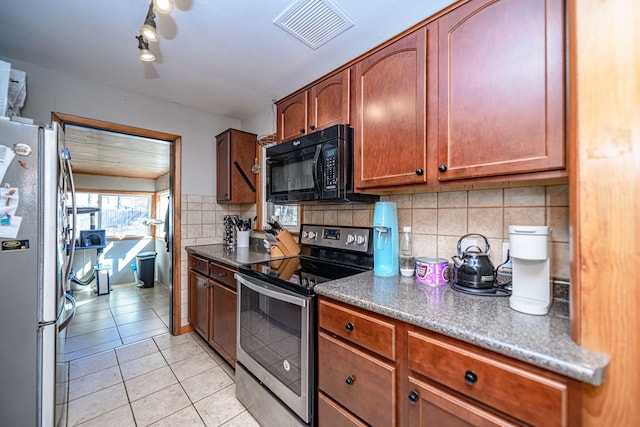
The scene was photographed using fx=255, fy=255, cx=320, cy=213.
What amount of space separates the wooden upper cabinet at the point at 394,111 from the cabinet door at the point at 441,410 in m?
0.84

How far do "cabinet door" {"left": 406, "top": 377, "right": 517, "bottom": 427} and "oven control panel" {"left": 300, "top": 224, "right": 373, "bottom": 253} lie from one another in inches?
34.7

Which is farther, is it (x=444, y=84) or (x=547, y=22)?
(x=444, y=84)

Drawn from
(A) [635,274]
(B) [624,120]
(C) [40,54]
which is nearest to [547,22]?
(B) [624,120]

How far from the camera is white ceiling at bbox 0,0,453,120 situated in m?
1.42

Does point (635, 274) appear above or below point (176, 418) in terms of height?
above

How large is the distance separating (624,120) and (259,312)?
1.72 metres

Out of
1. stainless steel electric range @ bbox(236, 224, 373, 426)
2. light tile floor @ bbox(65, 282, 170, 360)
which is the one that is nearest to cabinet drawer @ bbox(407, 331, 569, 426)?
stainless steel electric range @ bbox(236, 224, 373, 426)

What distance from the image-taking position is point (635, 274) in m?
0.65

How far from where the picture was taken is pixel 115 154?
12.6 feet

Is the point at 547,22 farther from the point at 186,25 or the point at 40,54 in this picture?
the point at 40,54

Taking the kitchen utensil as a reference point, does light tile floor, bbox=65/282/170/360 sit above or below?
below

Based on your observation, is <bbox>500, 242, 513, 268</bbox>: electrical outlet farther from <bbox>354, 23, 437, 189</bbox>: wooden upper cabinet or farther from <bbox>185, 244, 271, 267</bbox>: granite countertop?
<bbox>185, 244, 271, 267</bbox>: granite countertop

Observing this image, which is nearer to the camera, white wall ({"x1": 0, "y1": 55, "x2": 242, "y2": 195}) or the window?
white wall ({"x1": 0, "y1": 55, "x2": 242, "y2": 195})

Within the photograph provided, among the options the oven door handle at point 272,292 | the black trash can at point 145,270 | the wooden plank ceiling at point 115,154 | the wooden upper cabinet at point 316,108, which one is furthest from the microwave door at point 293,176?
the black trash can at point 145,270
